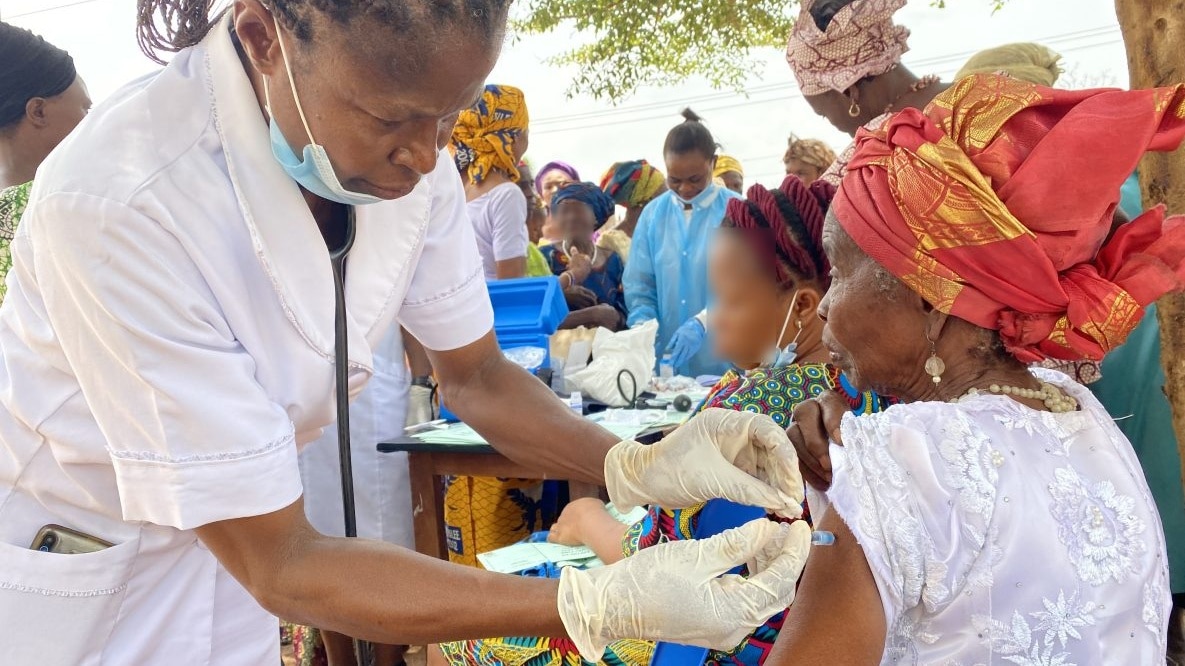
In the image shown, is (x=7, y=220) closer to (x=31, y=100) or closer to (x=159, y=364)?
(x=31, y=100)

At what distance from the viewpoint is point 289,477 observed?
47.7 inches

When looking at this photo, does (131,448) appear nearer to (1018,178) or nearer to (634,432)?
(1018,178)

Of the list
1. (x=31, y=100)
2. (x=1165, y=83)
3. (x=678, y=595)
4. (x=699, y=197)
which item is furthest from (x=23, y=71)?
(x=699, y=197)

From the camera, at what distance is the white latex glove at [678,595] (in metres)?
1.17

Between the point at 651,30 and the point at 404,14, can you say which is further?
the point at 651,30

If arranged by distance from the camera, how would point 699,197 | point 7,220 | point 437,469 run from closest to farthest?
point 7,220
point 437,469
point 699,197

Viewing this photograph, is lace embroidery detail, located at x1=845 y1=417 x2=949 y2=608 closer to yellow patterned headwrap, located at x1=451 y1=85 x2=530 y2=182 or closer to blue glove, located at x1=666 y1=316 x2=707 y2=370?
blue glove, located at x1=666 y1=316 x2=707 y2=370

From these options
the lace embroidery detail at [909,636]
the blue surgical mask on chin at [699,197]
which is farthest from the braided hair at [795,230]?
the blue surgical mask on chin at [699,197]

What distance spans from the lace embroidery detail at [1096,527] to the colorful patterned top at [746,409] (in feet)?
1.85

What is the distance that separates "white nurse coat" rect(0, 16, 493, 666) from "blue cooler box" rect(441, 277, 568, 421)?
7.46 feet

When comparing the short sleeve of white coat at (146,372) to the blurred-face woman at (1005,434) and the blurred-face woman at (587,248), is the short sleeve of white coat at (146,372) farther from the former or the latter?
the blurred-face woman at (587,248)

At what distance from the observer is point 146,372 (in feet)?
3.70

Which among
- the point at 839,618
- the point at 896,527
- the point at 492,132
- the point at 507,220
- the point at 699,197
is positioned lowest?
the point at 699,197

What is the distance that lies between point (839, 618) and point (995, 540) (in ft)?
0.87
